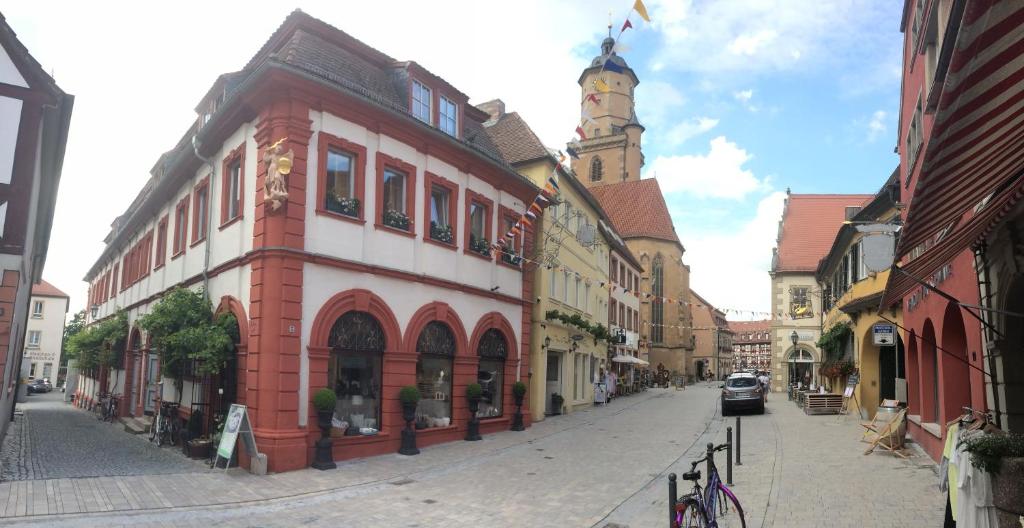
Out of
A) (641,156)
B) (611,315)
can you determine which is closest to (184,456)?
(611,315)

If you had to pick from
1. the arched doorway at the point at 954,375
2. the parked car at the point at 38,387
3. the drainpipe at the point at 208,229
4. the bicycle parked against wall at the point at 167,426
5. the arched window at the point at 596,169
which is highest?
the arched window at the point at 596,169

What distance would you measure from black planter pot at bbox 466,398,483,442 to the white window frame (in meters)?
6.91

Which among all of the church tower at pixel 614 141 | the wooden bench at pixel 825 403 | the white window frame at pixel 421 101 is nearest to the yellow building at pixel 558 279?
the white window frame at pixel 421 101

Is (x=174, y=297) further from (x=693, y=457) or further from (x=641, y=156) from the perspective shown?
(x=641, y=156)

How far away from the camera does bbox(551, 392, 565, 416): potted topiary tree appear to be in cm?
2528

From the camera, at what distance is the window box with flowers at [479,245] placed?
19062 mm

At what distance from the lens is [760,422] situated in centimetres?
2317

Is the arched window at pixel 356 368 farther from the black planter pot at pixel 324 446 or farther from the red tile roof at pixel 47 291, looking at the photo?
the red tile roof at pixel 47 291

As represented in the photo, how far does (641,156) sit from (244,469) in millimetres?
68892

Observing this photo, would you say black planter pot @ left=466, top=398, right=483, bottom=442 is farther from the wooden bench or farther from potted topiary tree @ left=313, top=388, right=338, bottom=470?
the wooden bench

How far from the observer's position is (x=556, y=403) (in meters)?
25.3

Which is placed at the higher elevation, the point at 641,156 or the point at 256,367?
the point at 641,156

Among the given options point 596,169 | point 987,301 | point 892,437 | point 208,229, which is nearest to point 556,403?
point 892,437

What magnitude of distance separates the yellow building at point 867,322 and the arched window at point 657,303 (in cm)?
3702
